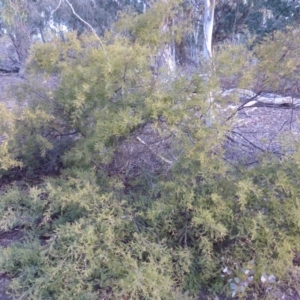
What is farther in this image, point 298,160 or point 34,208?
point 34,208

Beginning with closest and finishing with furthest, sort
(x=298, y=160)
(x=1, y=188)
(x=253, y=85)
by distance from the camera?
(x=298, y=160)
(x=253, y=85)
(x=1, y=188)

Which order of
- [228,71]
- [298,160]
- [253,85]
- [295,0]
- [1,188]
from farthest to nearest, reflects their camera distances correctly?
[295,0]
[1,188]
[253,85]
[228,71]
[298,160]

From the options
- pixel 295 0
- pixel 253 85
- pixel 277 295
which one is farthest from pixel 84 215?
pixel 295 0

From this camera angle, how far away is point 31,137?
4.25m

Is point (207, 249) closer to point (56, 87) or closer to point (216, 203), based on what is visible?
point (216, 203)

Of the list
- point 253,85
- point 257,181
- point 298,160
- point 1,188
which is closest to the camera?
point 298,160

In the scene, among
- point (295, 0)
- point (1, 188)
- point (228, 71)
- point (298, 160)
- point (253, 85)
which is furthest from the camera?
point (295, 0)

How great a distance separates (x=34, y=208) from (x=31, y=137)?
0.83 meters

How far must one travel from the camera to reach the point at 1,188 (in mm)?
4430

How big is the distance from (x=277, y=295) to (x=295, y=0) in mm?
11818

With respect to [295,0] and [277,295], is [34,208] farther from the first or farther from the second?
[295,0]

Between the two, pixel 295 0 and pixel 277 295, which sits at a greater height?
pixel 295 0

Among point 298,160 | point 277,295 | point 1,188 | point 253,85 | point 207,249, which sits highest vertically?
point 253,85

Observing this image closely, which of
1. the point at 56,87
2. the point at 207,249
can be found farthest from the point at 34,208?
the point at 207,249
